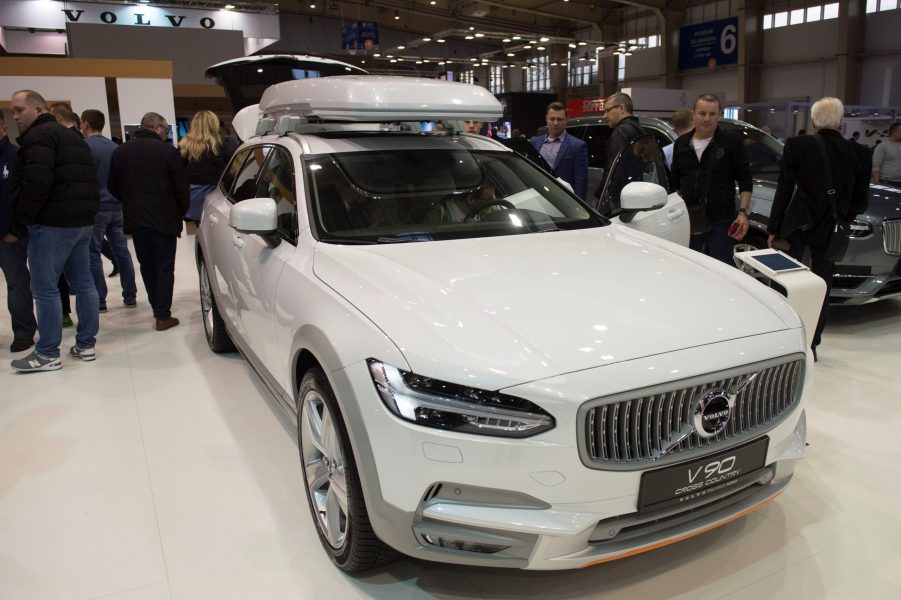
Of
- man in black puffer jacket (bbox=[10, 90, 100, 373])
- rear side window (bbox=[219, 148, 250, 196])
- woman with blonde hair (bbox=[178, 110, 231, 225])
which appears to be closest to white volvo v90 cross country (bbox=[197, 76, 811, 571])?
rear side window (bbox=[219, 148, 250, 196])

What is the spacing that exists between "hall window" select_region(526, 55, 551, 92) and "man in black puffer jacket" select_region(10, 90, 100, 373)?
29096 millimetres

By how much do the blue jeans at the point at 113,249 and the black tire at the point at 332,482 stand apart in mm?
4191

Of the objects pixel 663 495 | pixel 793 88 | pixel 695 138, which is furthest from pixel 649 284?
pixel 793 88

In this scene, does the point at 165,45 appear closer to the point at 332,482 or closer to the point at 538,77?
the point at 332,482

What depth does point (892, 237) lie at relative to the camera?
4715 millimetres

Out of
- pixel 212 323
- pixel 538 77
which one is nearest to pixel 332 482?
pixel 212 323

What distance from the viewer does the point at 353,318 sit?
6.69 feet

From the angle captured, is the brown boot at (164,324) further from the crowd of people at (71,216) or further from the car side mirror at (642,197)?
the car side mirror at (642,197)

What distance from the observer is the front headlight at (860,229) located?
471 cm

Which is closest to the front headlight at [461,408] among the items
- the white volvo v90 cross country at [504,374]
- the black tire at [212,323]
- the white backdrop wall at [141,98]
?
the white volvo v90 cross country at [504,374]

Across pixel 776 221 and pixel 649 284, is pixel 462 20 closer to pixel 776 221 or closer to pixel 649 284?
pixel 776 221

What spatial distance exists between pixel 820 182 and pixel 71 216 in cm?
440

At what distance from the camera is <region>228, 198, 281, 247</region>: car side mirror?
263cm

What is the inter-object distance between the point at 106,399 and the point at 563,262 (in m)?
2.84
